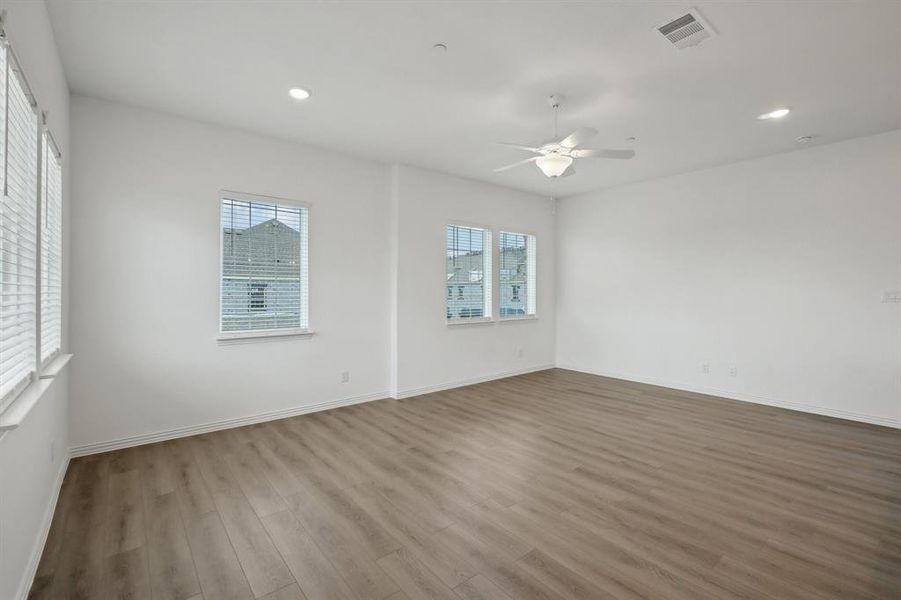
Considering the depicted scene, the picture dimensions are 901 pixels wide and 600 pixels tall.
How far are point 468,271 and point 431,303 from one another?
2.98 feet

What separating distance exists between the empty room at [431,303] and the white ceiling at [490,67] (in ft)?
0.09

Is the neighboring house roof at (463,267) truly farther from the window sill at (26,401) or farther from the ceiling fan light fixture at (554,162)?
the window sill at (26,401)

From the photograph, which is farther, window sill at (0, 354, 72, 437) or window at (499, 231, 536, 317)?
window at (499, 231, 536, 317)

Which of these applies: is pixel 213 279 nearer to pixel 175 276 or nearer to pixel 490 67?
pixel 175 276

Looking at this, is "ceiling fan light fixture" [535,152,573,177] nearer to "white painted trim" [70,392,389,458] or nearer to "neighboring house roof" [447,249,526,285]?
"neighboring house roof" [447,249,526,285]

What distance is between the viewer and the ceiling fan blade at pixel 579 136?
296 centimetres

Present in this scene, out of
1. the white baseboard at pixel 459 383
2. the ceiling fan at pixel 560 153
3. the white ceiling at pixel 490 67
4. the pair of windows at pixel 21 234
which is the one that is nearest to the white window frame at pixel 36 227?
the pair of windows at pixel 21 234

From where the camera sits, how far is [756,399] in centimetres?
511

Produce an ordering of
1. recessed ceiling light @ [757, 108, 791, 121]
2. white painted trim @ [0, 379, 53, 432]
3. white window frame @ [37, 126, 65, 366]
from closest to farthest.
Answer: white painted trim @ [0, 379, 53, 432] < white window frame @ [37, 126, 65, 366] < recessed ceiling light @ [757, 108, 791, 121]

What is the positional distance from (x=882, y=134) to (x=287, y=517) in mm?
6479

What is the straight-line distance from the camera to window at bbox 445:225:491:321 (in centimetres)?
587

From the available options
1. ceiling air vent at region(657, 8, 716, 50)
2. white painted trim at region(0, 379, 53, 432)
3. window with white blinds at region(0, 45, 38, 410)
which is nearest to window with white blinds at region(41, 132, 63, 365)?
window with white blinds at region(0, 45, 38, 410)

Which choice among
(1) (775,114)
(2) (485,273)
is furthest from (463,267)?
(1) (775,114)

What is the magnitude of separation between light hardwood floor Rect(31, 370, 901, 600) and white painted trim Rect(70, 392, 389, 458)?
0.12m
